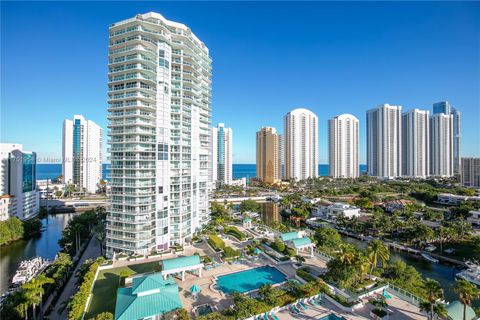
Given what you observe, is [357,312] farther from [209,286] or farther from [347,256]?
[209,286]

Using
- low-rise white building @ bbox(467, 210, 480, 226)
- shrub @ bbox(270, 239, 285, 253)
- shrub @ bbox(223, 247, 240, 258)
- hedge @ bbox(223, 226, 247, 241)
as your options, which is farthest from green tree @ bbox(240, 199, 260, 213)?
low-rise white building @ bbox(467, 210, 480, 226)

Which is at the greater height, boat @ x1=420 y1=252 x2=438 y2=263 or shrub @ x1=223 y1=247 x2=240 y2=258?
shrub @ x1=223 y1=247 x2=240 y2=258

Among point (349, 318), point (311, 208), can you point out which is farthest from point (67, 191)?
point (349, 318)

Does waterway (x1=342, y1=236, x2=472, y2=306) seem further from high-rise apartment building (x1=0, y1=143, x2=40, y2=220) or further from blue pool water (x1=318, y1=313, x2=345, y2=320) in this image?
high-rise apartment building (x1=0, y1=143, x2=40, y2=220)

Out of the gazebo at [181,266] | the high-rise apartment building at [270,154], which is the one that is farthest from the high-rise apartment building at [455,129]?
the gazebo at [181,266]

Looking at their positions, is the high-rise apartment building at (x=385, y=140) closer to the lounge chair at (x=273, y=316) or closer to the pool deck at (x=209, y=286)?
the pool deck at (x=209, y=286)

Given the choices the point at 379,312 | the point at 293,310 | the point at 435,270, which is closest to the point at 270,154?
the point at 435,270

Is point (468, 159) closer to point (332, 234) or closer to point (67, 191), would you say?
point (332, 234)
